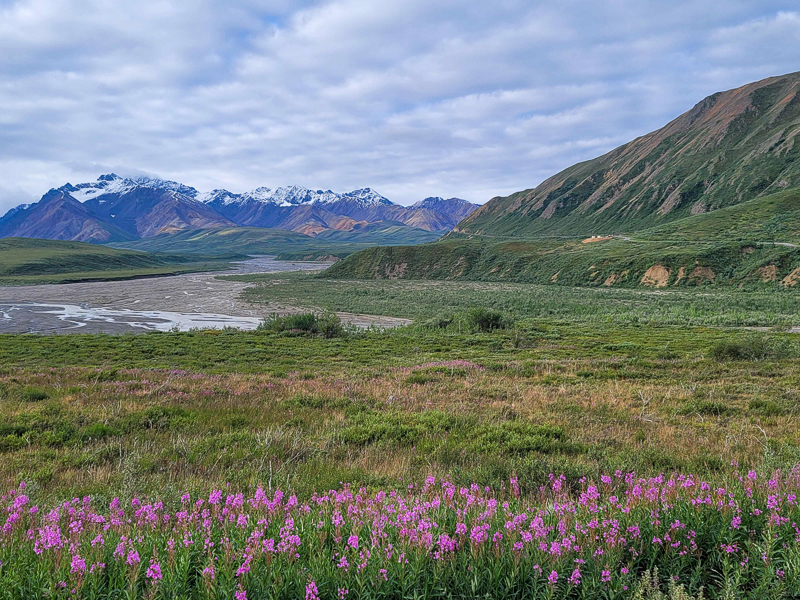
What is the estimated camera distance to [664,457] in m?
6.43

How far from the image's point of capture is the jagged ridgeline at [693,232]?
237 ft

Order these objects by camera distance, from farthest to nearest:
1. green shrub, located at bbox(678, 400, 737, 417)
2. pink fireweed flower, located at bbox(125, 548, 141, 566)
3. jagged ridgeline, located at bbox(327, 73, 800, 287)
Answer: jagged ridgeline, located at bbox(327, 73, 800, 287), green shrub, located at bbox(678, 400, 737, 417), pink fireweed flower, located at bbox(125, 548, 141, 566)

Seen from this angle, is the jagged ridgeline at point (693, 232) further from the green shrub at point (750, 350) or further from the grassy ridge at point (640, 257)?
the green shrub at point (750, 350)

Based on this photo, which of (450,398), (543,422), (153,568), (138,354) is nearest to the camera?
(153,568)

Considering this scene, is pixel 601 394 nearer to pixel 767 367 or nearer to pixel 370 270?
pixel 767 367

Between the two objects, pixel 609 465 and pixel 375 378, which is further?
pixel 375 378

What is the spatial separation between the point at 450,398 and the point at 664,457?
5.64m

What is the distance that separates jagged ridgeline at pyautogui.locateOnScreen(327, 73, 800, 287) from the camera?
72.3 m

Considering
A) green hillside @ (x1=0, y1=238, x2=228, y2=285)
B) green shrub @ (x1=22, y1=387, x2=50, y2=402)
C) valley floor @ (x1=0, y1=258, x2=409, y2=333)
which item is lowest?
valley floor @ (x1=0, y1=258, x2=409, y2=333)

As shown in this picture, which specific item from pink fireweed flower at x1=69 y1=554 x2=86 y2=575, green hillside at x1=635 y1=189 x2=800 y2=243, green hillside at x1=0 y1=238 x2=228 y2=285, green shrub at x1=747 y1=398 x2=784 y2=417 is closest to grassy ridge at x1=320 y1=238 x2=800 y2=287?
green hillside at x1=635 y1=189 x2=800 y2=243

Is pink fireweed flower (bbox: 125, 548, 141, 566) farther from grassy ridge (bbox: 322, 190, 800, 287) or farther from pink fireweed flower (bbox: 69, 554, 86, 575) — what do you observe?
grassy ridge (bbox: 322, 190, 800, 287)

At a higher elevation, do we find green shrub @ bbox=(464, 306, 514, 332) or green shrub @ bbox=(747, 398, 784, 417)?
green shrub @ bbox=(747, 398, 784, 417)

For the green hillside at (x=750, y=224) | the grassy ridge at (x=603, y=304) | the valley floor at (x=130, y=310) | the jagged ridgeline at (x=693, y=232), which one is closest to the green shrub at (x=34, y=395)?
the valley floor at (x=130, y=310)

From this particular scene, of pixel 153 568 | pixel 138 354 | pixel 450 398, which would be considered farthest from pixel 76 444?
pixel 138 354
